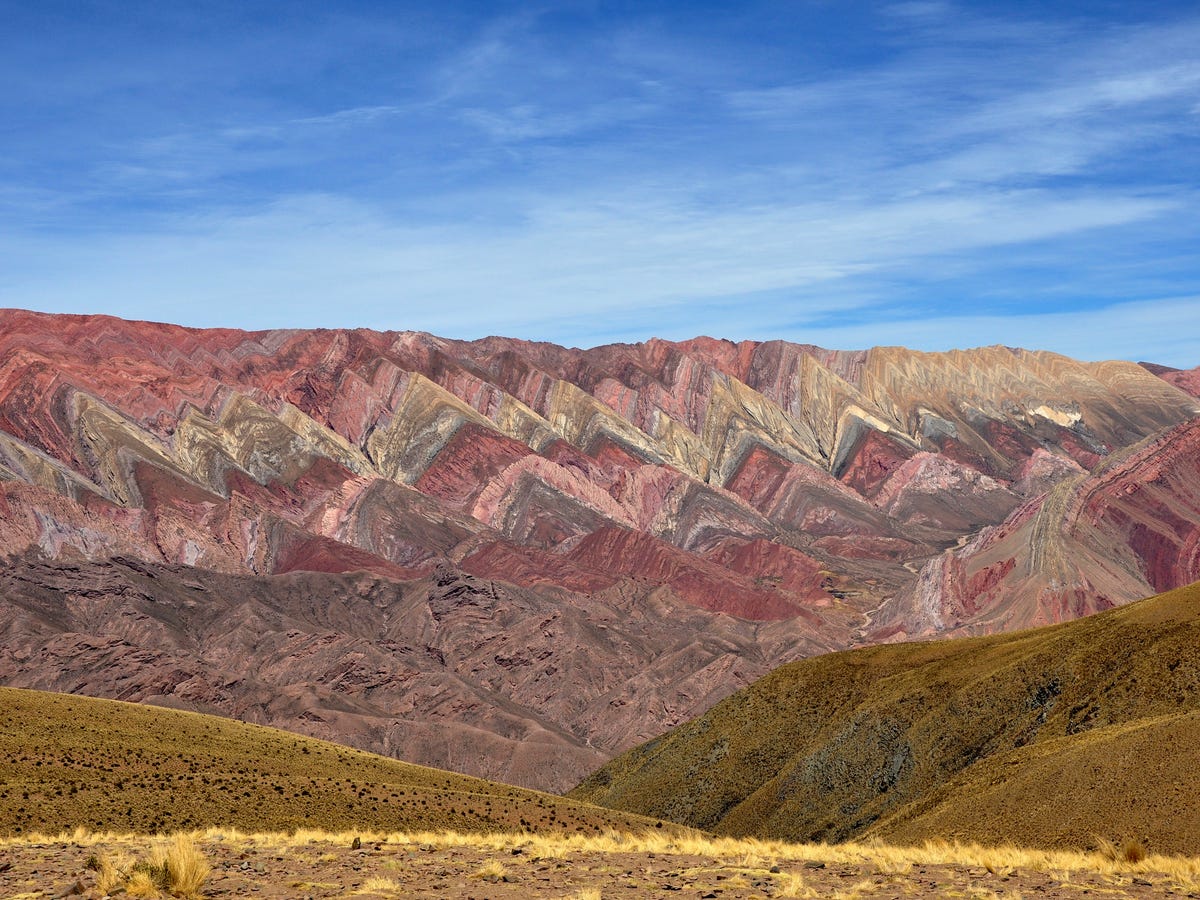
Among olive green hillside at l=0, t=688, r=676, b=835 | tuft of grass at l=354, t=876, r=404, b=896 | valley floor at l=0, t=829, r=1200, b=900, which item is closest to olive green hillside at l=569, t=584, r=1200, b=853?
valley floor at l=0, t=829, r=1200, b=900

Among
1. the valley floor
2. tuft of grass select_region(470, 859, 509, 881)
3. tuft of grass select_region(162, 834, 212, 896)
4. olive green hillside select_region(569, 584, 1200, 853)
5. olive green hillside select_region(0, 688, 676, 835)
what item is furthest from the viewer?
olive green hillside select_region(0, 688, 676, 835)

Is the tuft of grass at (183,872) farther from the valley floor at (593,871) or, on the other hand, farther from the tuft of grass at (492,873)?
the tuft of grass at (492,873)

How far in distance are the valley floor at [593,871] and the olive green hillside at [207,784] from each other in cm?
1148

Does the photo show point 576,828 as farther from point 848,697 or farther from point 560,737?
point 560,737

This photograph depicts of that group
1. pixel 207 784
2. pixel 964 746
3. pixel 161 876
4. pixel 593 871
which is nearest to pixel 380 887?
pixel 161 876

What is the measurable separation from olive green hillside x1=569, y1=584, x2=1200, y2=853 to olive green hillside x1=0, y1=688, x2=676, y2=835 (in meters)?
13.3

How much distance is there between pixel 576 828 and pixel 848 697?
91.1ft

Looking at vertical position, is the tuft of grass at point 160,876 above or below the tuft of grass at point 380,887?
above

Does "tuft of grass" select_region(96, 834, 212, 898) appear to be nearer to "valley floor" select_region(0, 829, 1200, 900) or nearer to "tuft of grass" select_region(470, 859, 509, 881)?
"valley floor" select_region(0, 829, 1200, 900)

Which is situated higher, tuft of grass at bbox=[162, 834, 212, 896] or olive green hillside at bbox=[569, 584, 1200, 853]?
tuft of grass at bbox=[162, 834, 212, 896]

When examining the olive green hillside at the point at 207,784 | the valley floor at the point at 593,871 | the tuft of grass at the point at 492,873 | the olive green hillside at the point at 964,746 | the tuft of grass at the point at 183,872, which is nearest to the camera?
the tuft of grass at the point at 183,872

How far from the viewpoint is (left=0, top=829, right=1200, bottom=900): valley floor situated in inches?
905

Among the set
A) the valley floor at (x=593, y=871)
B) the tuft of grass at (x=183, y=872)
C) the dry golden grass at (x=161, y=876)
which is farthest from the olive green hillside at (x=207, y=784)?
the tuft of grass at (x=183, y=872)

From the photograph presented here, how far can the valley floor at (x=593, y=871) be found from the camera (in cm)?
2298
